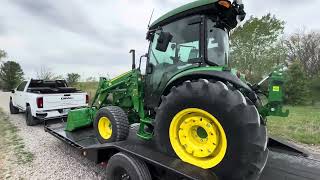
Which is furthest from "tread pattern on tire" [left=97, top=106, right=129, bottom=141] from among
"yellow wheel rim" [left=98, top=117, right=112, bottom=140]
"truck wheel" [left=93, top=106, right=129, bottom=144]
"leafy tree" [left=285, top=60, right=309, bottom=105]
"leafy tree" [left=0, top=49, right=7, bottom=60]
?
"leafy tree" [left=0, top=49, right=7, bottom=60]

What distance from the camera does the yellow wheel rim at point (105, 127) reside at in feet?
16.1

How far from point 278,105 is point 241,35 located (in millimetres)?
23481

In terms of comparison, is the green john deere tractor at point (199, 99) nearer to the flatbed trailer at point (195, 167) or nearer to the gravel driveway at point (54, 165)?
the flatbed trailer at point (195, 167)

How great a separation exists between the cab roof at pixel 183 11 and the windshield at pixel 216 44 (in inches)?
10.4

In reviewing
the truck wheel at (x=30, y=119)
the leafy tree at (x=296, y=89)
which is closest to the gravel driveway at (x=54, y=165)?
the truck wheel at (x=30, y=119)

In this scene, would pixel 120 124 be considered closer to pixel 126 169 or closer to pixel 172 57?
pixel 126 169

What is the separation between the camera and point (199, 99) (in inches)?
112

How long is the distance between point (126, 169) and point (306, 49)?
42288mm

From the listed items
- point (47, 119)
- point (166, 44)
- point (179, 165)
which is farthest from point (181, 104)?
point (47, 119)

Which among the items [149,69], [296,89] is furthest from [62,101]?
[296,89]

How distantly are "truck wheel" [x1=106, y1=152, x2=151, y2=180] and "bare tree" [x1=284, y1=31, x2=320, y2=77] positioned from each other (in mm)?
39741

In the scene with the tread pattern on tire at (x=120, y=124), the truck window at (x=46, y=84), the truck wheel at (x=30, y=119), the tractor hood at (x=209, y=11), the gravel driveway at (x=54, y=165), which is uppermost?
the tractor hood at (x=209, y=11)

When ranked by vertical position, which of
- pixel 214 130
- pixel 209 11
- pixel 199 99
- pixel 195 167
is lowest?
pixel 195 167

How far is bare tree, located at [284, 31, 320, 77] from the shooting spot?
3788cm
